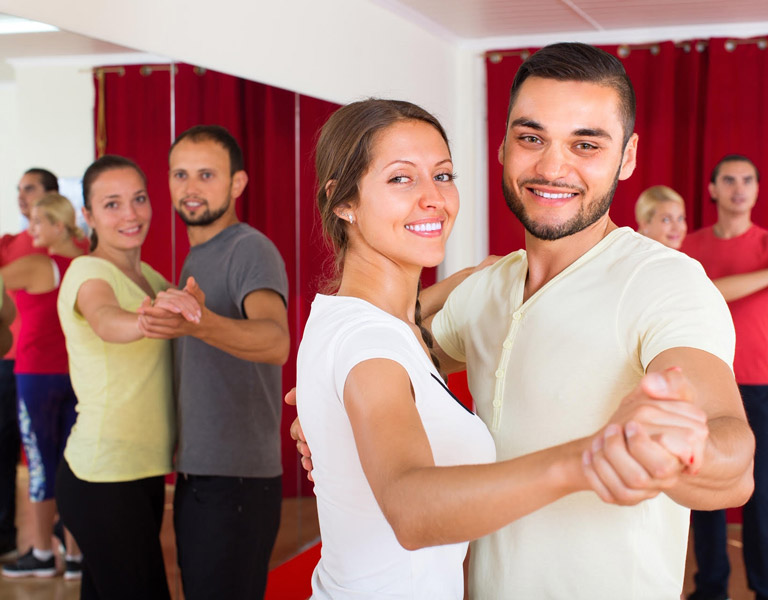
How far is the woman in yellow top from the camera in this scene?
2.33 meters

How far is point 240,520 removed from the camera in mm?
2436

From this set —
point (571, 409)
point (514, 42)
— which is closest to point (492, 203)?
point (514, 42)

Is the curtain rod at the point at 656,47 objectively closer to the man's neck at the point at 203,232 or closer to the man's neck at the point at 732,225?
the man's neck at the point at 732,225

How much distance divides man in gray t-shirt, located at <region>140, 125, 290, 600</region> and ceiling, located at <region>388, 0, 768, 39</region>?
95.6 inches

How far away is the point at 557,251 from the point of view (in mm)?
1564

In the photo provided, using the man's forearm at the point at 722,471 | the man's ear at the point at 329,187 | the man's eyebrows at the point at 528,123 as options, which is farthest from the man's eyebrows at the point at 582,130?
the man's forearm at the point at 722,471

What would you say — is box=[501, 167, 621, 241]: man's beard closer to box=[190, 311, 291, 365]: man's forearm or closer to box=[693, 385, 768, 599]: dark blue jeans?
box=[190, 311, 291, 365]: man's forearm

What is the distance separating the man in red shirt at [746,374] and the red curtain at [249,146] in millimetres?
1723

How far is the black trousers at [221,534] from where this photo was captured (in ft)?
7.89

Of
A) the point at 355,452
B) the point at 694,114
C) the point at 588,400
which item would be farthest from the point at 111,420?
the point at 694,114

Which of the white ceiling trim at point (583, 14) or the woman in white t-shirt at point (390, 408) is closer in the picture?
the woman in white t-shirt at point (390, 408)

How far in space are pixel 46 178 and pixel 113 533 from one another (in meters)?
0.95

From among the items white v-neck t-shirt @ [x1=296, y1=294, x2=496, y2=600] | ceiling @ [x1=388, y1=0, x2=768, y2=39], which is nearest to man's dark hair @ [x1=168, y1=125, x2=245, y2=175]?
white v-neck t-shirt @ [x1=296, y1=294, x2=496, y2=600]

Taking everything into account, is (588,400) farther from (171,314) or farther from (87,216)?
(87,216)
